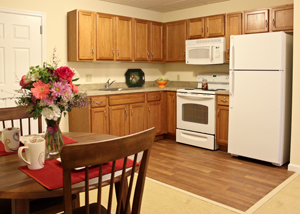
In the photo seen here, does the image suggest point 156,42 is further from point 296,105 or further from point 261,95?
point 296,105

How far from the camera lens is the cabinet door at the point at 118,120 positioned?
14.4 feet

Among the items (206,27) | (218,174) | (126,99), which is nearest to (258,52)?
(206,27)

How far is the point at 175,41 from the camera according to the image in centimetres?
524

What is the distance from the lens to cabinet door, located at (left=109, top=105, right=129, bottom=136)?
4.40 m

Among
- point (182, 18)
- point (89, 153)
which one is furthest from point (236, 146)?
point (89, 153)

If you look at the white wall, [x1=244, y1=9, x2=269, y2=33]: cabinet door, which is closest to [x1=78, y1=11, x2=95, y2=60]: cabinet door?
[x1=244, y1=9, x2=269, y2=33]: cabinet door

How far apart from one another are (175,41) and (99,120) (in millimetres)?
1995

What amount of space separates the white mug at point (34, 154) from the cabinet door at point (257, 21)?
354 centimetres

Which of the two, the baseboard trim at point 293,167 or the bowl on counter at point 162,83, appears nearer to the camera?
the baseboard trim at point 293,167

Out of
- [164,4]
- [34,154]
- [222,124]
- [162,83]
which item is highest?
[164,4]

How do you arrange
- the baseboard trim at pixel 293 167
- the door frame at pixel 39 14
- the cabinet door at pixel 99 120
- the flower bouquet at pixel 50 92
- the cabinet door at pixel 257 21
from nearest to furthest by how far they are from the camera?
the flower bouquet at pixel 50 92
the baseboard trim at pixel 293 167
the door frame at pixel 39 14
the cabinet door at pixel 257 21
the cabinet door at pixel 99 120

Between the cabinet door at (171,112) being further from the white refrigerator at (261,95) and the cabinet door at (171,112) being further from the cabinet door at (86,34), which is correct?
the cabinet door at (86,34)

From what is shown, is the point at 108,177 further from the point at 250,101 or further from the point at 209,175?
the point at 250,101

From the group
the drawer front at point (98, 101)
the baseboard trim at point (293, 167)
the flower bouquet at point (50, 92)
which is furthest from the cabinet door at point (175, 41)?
the flower bouquet at point (50, 92)
